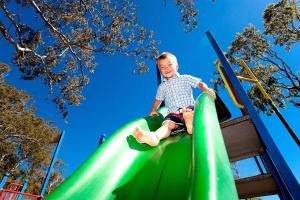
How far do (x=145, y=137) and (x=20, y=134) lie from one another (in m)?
20.3

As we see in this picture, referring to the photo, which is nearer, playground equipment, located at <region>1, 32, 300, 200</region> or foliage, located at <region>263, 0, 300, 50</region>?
playground equipment, located at <region>1, 32, 300, 200</region>

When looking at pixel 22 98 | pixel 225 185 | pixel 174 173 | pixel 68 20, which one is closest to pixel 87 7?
pixel 68 20

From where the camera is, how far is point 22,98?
20719 mm

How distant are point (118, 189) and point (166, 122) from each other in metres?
1.04

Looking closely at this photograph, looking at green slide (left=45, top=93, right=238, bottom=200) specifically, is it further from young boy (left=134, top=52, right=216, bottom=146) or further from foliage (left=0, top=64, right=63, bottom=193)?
foliage (left=0, top=64, right=63, bottom=193)

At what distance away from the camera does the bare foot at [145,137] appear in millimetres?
1999

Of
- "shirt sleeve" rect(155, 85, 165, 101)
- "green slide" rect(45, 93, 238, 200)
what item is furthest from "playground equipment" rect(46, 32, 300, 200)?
"shirt sleeve" rect(155, 85, 165, 101)

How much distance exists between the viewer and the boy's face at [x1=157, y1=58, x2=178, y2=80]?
318 cm

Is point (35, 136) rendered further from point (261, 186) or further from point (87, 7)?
point (261, 186)

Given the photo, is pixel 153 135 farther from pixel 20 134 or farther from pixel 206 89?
pixel 20 134

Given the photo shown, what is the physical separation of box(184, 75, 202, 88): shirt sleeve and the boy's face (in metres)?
0.18

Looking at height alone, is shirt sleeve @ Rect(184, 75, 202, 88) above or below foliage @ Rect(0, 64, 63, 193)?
below

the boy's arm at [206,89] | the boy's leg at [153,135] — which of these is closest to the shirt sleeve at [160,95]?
the boy's arm at [206,89]

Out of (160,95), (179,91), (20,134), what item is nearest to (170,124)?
(179,91)
